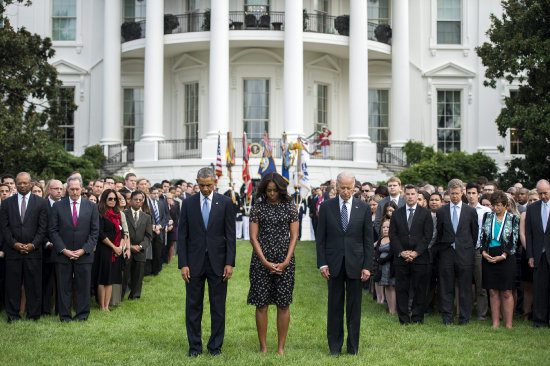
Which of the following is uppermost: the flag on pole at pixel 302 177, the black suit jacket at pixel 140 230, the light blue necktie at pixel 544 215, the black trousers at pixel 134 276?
the flag on pole at pixel 302 177

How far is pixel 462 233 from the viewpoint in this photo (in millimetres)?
11438

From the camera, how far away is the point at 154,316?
38.9ft

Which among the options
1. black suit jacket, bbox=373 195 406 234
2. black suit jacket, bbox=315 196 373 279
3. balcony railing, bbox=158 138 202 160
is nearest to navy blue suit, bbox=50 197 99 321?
black suit jacket, bbox=315 196 373 279

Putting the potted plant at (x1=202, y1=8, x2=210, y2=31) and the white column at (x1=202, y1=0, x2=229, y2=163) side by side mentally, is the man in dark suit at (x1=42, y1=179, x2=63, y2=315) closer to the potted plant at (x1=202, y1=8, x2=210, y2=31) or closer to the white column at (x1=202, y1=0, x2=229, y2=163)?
the white column at (x1=202, y1=0, x2=229, y2=163)

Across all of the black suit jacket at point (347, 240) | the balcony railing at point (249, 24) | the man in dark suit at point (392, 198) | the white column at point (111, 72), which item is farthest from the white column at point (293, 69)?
the black suit jacket at point (347, 240)

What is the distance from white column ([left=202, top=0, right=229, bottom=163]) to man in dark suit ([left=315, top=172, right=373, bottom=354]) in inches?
839

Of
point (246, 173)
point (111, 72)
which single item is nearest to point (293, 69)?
point (246, 173)

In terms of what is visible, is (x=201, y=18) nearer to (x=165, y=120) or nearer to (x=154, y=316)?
(x=165, y=120)

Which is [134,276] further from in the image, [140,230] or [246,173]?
[246,173]

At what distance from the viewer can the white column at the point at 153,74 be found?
103 feet

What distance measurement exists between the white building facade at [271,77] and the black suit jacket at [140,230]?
16358mm

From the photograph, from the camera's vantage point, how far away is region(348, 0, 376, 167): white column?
31.7 m

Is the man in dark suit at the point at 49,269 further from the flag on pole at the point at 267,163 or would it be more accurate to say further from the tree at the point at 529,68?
the tree at the point at 529,68

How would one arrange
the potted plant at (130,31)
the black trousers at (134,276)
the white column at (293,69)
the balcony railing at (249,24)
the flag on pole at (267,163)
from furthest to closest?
the potted plant at (130,31)
the balcony railing at (249,24)
the white column at (293,69)
the flag on pole at (267,163)
the black trousers at (134,276)
